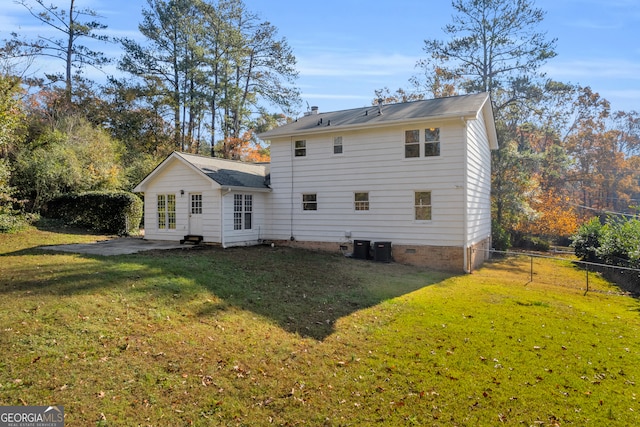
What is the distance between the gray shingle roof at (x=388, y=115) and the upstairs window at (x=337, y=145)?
51 cm

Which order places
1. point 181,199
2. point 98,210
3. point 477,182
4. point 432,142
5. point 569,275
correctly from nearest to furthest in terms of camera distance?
1. point 432,142
2. point 569,275
3. point 181,199
4. point 477,182
5. point 98,210

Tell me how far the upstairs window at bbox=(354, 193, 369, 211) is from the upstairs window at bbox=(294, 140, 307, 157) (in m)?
3.32

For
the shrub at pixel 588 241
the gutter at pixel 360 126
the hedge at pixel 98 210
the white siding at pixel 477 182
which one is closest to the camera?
the gutter at pixel 360 126

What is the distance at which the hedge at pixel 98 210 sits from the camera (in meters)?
19.0

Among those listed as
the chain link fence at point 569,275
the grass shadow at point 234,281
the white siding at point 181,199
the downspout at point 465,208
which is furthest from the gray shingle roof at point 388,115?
the grass shadow at point 234,281

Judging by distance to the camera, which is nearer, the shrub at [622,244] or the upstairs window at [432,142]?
the shrub at [622,244]

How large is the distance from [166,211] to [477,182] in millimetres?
14287

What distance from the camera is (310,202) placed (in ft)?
54.8

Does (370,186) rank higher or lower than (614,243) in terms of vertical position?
higher

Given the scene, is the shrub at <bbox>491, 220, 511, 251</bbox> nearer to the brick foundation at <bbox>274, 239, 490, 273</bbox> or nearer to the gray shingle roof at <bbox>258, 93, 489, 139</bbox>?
the brick foundation at <bbox>274, 239, 490, 273</bbox>

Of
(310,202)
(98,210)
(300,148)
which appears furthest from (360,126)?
(98,210)

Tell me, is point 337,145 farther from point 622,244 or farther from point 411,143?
point 622,244

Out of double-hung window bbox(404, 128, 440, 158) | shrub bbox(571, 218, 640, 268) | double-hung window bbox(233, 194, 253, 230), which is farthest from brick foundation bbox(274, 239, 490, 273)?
shrub bbox(571, 218, 640, 268)

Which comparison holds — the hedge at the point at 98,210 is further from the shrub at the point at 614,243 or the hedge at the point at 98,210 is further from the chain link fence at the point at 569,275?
the shrub at the point at 614,243
